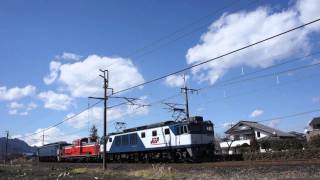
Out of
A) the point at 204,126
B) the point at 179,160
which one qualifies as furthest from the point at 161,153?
the point at 204,126

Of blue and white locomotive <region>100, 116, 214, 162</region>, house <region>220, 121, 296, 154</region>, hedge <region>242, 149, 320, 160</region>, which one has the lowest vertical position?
hedge <region>242, 149, 320, 160</region>

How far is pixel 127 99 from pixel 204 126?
7649 millimetres

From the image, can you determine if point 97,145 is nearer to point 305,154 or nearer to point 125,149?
point 125,149

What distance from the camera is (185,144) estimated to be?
119 ft

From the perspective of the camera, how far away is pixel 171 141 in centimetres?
3794

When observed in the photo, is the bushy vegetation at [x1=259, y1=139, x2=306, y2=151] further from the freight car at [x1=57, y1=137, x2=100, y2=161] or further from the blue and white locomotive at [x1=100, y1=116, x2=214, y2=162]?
the freight car at [x1=57, y1=137, x2=100, y2=161]

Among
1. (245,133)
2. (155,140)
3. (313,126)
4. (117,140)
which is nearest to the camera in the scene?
(155,140)

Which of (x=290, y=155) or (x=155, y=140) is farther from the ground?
(x=155, y=140)

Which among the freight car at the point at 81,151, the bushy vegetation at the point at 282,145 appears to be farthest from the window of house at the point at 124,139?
the bushy vegetation at the point at 282,145

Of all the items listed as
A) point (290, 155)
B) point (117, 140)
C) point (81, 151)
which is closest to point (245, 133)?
point (81, 151)

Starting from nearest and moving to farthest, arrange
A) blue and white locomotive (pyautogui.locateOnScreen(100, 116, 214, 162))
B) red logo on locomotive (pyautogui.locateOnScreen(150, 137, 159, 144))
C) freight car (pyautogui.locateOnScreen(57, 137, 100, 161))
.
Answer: blue and white locomotive (pyautogui.locateOnScreen(100, 116, 214, 162))
red logo on locomotive (pyautogui.locateOnScreen(150, 137, 159, 144))
freight car (pyautogui.locateOnScreen(57, 137, 100, 161))

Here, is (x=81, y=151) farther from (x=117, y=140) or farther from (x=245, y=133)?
(x=245, y=133)

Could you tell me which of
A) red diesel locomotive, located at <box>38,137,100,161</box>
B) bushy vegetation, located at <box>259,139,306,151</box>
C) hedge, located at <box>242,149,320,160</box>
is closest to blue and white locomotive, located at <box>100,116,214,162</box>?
hedge, located at <box>242,149,320,160</box>

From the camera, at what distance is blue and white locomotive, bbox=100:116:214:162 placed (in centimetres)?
3619
